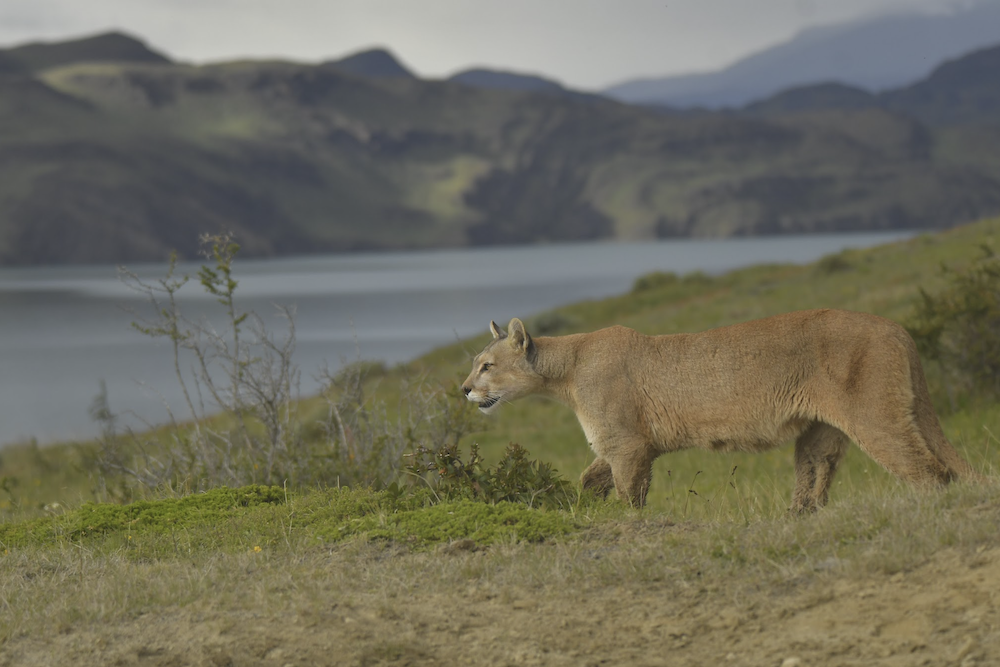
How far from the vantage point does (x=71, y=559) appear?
24.5ft

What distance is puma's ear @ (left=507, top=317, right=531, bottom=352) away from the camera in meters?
8.77

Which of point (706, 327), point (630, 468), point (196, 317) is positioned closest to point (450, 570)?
point (630, 468)

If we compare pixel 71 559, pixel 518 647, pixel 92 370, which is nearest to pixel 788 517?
pixel 518 647

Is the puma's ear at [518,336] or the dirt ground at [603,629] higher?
the puma's ear at [518,336]

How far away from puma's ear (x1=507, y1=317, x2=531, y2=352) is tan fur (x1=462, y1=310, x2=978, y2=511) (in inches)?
0.5

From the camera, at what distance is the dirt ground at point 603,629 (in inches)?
198

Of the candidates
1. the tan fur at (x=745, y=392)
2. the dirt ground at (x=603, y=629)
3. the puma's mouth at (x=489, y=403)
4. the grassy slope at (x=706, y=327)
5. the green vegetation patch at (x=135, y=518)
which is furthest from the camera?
the grassy slope at (x=706, y=327)

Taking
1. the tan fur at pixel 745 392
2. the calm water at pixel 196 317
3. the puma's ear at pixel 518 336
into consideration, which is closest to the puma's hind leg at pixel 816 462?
the tan fur at pixel 745 392

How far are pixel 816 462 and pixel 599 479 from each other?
1.77 meters

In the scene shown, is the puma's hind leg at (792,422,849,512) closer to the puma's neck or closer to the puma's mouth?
the puma's neck

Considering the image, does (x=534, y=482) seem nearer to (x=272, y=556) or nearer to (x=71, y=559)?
(x=272, y=556)

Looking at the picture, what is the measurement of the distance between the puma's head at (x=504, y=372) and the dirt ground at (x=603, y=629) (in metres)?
3.06

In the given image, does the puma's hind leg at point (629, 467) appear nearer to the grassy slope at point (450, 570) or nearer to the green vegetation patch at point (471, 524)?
the grassy slope at point (450, 570)

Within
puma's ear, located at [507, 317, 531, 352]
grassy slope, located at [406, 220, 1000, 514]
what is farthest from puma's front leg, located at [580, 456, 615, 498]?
puma's ear, located at [507, 317, 531, 352]
